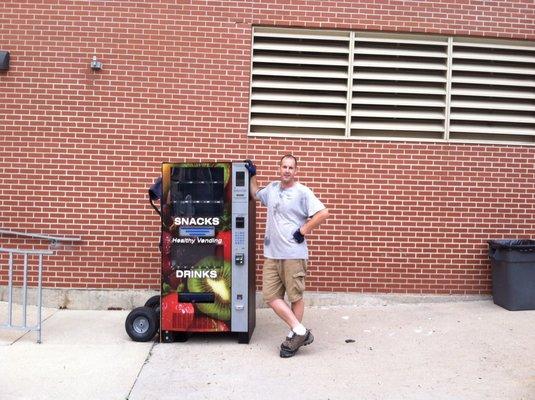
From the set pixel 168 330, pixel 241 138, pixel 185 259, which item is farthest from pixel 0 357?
pixel 241 138

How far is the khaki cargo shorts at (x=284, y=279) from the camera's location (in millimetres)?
5309

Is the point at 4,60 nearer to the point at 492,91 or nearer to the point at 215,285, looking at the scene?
the point at 215,285

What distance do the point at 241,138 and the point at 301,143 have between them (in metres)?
0.73

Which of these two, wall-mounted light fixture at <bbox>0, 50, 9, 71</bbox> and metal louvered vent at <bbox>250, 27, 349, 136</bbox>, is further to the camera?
metal louvered vent at <bbox>250, 27, 349, 136</bbox>

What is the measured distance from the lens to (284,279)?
5.38 m

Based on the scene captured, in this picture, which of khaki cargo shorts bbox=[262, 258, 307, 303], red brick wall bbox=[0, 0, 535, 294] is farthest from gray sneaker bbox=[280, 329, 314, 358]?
red brick wall bbox=[0, 0, 535, 294]

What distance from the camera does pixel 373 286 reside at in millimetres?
7066

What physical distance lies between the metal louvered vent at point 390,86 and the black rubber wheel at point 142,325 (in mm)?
2613

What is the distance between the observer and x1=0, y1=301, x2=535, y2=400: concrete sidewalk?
4469 millimetres

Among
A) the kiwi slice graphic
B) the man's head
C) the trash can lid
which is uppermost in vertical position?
the man's head

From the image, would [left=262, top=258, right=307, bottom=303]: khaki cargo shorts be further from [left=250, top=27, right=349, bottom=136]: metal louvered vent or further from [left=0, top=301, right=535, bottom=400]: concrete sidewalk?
[left=250, top=27, right=349, bottom=136]: metal louvered vent

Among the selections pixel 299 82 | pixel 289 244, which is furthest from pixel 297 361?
pixel 299 82

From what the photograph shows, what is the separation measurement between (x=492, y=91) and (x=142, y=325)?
5.11 m

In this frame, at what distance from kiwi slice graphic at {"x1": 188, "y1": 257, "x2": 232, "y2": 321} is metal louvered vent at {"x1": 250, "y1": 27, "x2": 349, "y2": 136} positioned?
2193mm
